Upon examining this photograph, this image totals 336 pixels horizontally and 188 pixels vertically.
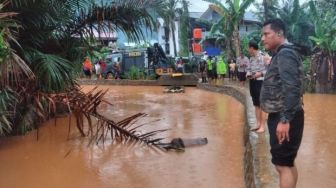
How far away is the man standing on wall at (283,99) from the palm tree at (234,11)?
2022 centimetres

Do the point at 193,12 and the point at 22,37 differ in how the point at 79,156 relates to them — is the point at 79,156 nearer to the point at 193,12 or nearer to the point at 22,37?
the point at 22,37

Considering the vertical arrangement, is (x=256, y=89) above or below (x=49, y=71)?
below

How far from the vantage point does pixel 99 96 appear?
8.52 m

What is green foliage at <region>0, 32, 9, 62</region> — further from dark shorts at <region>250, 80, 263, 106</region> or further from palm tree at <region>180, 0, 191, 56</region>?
Answer: palm tree at <region>180, 0, 191, 56</region>

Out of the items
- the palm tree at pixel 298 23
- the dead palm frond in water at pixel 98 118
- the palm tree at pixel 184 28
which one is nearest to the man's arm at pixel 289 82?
the dead palm frond in water at pixel 98 118

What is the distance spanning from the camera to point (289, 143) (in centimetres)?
356

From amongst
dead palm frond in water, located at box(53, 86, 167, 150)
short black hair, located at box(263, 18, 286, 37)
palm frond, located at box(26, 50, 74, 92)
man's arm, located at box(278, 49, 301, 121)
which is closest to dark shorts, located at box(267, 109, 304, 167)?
man's arm, located at box(278, 49, 301, 121)

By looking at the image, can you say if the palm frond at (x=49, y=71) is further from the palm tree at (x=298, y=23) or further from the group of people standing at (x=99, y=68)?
the palm tree at (x=298, y=23)

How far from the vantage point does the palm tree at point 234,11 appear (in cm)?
2366

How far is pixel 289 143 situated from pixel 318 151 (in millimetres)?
3266

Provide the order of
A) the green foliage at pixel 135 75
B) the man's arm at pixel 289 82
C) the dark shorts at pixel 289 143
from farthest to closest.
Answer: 1. the green foliage at pixel 135 75
2. the dark shorts at pixel 289 143
3. the man's arm at pixel 289 82

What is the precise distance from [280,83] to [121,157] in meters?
4.45

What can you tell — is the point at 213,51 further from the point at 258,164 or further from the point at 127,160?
the point at 258,164

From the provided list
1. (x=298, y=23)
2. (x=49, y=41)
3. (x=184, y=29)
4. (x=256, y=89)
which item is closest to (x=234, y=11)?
(x=298, y=23)
